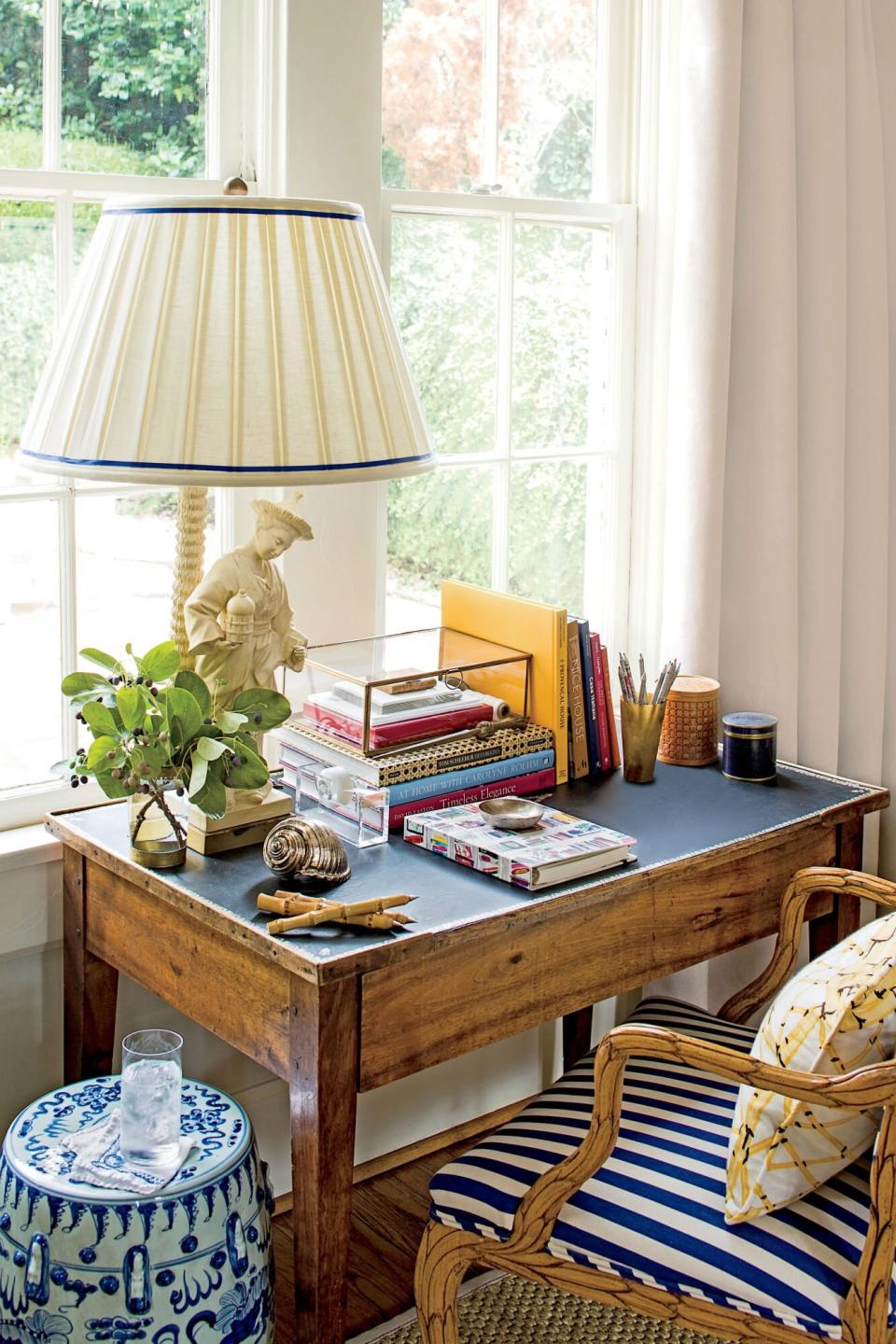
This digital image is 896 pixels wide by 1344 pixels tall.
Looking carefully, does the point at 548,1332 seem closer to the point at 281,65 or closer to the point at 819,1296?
the point at 819,1296

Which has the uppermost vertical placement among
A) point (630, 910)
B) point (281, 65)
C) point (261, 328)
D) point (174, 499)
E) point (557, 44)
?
point (557, 44)

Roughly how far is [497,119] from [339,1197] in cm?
168

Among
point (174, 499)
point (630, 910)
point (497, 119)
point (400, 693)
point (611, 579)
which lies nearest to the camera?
point (630, 910)

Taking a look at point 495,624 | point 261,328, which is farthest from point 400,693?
point 261,328

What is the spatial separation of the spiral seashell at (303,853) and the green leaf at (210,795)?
71 millimetres

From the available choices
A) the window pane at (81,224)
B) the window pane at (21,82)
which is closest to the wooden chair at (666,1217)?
the window pane at (81,224)

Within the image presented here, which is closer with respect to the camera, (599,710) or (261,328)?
(261,328)

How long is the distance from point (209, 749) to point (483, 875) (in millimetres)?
363

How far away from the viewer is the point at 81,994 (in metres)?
1.95

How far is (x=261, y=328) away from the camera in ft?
5.10

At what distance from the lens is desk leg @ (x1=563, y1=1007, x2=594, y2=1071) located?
100 inches

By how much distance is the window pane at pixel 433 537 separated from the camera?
240 centimetres

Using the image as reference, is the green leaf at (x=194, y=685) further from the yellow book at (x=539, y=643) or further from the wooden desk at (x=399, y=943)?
the yellow book at (x=539, y=643)

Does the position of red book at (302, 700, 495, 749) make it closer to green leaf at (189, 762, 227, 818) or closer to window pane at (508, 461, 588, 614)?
green leaf at (189, 762, 227, 818)
